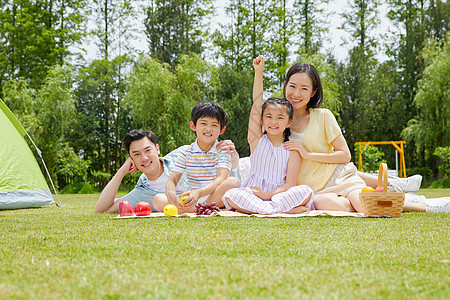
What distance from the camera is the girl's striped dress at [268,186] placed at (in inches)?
153

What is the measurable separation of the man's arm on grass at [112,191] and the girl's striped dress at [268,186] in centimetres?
106

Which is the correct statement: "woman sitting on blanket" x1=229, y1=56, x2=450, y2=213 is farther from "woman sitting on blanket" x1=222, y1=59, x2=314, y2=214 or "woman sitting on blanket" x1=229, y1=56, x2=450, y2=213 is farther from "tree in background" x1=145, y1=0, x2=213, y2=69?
"tree in background" x1=145, y1=0, x2=213, y2=69

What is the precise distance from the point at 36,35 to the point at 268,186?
16.7m

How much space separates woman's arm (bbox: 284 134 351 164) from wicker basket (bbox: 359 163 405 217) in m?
0.65

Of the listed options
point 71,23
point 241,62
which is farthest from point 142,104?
point 241,62

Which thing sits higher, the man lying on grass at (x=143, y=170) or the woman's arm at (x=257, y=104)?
the woman's arm at (x=257, y=104)

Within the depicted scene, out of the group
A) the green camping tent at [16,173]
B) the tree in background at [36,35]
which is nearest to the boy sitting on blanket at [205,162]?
the green camping tent at [16,173]

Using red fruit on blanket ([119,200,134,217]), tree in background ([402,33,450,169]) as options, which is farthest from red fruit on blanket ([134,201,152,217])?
tree in background ([402,33,450,169])

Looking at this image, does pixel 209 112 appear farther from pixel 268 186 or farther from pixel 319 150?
pixel 319 150

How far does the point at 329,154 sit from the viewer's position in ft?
13.8

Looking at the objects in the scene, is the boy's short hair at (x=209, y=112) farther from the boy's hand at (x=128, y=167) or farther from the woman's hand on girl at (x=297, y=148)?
the boy's hand at (x=128, y=167)

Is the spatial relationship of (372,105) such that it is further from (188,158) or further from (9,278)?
(9,278)

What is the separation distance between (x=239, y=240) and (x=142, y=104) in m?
13.5

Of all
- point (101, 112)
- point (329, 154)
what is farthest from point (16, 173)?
point (101, 112)
